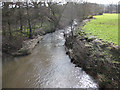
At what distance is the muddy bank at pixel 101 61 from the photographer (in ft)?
32.3

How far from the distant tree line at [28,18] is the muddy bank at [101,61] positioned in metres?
9.72

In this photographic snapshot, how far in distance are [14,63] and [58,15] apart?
22963 mm

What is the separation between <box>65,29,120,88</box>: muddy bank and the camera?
32.3 feet

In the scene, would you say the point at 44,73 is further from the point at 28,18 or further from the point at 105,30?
the point at 105,30

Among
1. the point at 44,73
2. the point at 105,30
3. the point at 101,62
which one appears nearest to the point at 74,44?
the point at 101,62

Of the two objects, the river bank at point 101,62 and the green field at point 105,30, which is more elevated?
the green field at point 105,30

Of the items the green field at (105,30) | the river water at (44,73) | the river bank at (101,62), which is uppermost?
the green field at (105,30)

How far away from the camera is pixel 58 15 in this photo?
3406cm

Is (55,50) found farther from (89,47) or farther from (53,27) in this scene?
(53,27)

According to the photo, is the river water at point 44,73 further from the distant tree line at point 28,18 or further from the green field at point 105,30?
→ the green field at point 105,30

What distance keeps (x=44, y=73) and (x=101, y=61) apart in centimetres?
630

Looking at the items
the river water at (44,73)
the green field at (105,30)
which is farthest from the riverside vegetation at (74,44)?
the river water at (44,73)

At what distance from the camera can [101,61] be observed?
11.7 m

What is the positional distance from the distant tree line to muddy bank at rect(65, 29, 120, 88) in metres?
9.72
